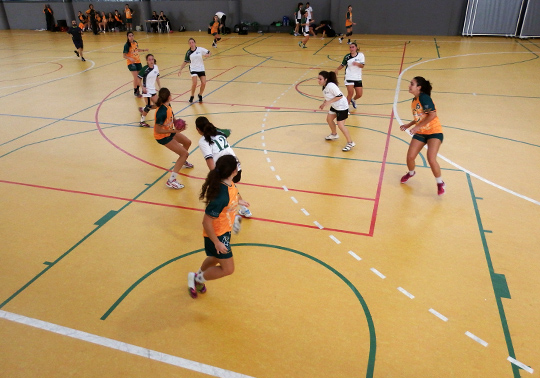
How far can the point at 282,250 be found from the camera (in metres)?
5.18

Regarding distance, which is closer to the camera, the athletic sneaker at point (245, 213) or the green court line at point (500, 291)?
the green court line at point (500, 291)

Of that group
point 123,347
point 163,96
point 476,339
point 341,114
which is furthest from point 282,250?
point 341,114

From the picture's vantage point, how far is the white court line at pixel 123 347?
355 cm

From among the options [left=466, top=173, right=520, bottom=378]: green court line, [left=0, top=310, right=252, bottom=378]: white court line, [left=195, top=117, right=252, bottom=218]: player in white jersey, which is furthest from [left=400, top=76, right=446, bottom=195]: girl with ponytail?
[left=0, top=310, right=252, bottom=378]: white court line

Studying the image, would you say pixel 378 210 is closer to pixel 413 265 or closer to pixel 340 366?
pixel 413 265

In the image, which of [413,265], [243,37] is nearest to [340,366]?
[413,265]

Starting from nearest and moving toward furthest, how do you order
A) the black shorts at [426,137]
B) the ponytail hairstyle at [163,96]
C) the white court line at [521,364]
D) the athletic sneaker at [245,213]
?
the white court line at [521,364]
the athletic sneaker at [245,213]
the black shorts at [426,137]
the ponytail hairstyle at [163,96]

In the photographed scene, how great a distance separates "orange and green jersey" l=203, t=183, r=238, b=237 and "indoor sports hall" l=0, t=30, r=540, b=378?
1.09 meters

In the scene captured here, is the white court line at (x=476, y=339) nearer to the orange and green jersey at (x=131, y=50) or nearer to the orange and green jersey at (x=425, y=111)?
the orange and green jersey at (x=425, y=111)

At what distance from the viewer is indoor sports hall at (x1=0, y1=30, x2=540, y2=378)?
374 centimetres

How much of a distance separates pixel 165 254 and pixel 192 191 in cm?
183

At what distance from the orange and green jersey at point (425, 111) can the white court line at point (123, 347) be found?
481 centimetres

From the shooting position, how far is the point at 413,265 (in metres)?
4.88

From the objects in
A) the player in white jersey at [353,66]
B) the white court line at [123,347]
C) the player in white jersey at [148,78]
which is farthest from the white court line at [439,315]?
the player in white jersey at [148,78]
